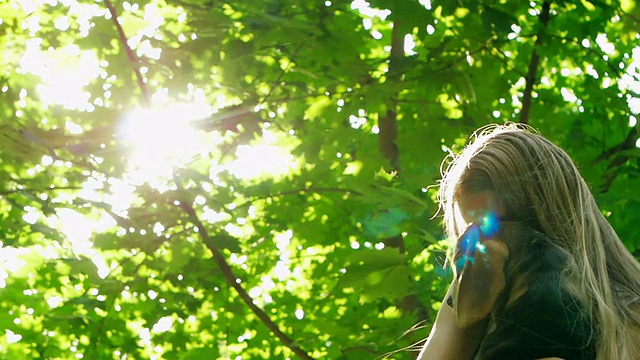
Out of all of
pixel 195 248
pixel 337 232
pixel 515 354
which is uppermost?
pixel 515 354

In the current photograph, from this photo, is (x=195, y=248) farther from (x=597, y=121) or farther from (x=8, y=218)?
(x=597, y=121)

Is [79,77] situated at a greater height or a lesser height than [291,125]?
greater

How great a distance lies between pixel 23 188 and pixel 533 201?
144 inches

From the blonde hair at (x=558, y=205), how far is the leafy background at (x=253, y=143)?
72.9 inches

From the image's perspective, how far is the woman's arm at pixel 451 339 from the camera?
1.45 m

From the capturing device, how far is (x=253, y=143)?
5.73m

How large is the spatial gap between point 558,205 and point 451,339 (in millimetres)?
311

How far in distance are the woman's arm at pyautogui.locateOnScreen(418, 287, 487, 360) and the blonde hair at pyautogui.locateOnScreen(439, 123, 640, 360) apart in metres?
0.19

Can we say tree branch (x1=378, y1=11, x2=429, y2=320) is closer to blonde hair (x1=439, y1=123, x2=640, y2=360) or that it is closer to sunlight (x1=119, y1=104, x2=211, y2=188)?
sunlight (x1=119, y1=104, x2=211, y2=188)

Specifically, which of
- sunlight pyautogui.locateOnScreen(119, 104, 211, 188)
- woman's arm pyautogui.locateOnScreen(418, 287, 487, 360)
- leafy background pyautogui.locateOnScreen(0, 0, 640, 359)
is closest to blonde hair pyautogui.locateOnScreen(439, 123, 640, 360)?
woman's arm pyautogui.locateOnScreen(418, 287, 487, 360)

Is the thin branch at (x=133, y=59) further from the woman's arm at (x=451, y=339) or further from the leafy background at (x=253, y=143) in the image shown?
the woman's arm at (x=451, y=339)

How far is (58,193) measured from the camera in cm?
530

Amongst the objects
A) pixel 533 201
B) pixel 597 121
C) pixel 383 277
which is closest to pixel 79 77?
pixel 383 277

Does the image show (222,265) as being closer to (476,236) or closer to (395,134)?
(395,134)
